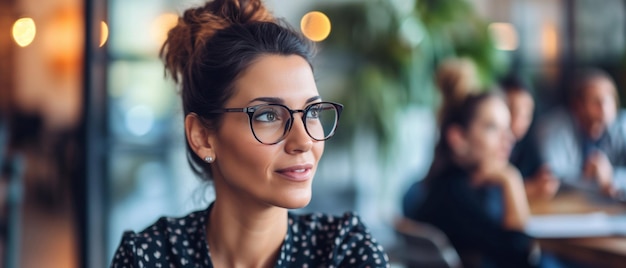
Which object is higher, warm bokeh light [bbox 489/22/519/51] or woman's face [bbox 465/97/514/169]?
warm bokeh light [bbox 489/22/519/51]

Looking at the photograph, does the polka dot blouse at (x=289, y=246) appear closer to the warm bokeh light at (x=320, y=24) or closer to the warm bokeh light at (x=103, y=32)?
the warm bokeh light at (x=103, y=32)

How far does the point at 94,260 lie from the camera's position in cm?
337

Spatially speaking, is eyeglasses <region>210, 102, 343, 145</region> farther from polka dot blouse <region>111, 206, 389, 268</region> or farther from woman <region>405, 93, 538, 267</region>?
woman <region>405, 93, 538, 267</region>

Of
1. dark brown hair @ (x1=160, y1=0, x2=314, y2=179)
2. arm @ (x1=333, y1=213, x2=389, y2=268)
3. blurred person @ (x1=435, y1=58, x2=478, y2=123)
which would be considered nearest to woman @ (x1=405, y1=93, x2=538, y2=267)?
blurred person @ (x1=435, y1=58, x2=478, y2=123)

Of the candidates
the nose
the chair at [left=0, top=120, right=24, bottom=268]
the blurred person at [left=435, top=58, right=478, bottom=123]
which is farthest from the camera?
the blurred person at [left=435, top=58, right=478, bottom=123]

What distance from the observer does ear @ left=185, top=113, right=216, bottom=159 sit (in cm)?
136

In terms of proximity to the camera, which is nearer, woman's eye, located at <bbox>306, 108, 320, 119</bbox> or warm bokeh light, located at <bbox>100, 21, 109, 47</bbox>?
woman's eye, located at <bbox>306, 108, 320, 119</bbox>

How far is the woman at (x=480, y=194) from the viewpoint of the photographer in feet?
10.4

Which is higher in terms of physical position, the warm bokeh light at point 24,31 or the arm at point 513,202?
the warm bokeh light at point 24,31

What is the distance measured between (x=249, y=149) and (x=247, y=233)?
0.54ft

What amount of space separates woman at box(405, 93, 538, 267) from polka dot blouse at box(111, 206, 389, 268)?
6.13 ft

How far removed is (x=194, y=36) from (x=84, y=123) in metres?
2.16

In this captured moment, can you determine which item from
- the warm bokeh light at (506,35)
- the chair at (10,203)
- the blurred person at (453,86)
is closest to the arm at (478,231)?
the blurred person at (453,86)

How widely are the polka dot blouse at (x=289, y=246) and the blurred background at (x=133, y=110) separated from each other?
0.56 feet
